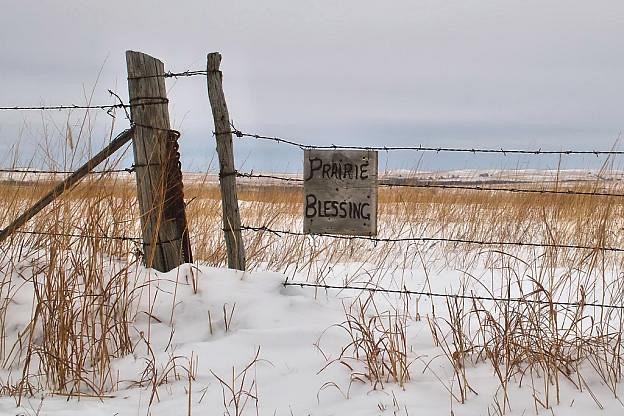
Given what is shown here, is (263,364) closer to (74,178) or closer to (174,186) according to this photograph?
(174,186)

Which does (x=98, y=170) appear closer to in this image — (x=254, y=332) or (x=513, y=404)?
(x=254, y=332)

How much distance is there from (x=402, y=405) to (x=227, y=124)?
168 cm

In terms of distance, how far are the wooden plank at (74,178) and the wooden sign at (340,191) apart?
0.98 metres

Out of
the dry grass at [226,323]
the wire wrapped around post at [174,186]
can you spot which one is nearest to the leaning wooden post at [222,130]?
the wire wrapped around post at [174,186]

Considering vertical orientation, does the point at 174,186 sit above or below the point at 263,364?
above

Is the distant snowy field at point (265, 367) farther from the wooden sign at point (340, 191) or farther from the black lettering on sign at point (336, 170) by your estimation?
the black lettering on sign at point (336, 170)

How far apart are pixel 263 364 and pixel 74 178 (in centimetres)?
142

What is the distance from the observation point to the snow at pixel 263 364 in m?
2.05

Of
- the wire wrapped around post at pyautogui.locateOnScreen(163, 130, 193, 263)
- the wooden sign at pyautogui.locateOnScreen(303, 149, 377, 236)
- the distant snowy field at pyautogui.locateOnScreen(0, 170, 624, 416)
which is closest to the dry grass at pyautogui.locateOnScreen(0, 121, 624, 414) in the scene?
the distant snowy field at pyautogui.locateOnScreen(0, 170, 624, 416)

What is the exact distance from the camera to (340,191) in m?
2.89

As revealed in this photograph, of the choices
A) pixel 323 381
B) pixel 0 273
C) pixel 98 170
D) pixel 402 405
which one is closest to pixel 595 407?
pixel 402 405

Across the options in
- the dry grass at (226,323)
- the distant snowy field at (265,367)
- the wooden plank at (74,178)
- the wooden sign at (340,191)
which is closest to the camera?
the distant snowy field at (265,367)

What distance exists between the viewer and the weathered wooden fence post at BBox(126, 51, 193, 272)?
9.84ft

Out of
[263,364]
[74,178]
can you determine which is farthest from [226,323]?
[74,178]
